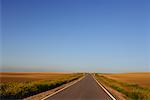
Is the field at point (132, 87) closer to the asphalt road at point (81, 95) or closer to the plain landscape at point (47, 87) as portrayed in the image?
the plain landscape at point (47, 87)

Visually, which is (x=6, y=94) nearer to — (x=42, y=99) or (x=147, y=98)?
(x=42, y=99)

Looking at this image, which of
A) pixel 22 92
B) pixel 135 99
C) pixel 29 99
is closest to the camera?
pixel 29 99

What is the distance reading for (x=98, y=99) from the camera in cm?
1738

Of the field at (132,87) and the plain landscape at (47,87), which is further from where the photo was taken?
the field at (132,87)

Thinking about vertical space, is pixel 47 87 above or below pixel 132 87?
above

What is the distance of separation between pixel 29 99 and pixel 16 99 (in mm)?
738

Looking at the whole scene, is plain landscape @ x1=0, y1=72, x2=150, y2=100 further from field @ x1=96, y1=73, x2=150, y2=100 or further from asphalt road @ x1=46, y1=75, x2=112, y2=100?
asphalt road @ x1=46, y1=75, x2=112, y2=100

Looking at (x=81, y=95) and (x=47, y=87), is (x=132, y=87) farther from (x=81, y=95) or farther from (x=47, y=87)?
(x=81, y=95)

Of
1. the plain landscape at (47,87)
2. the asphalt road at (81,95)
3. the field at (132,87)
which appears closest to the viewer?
the asphalt road at (81,95)

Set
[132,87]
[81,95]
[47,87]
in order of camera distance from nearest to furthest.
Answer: [81,95] → [47,87] → [132,87]

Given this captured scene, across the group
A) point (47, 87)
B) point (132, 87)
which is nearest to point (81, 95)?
point (47, 87)

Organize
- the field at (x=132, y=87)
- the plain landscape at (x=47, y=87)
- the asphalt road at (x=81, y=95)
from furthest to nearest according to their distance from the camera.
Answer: the field at (x=132, y=87)
the plain landscape at (x=47, y=87)
the asphalt road at (x=81, y=95)

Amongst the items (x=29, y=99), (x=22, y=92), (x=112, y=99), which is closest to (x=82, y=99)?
(x=112, y=99)

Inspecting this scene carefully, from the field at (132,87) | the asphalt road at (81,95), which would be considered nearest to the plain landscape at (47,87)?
the field at (132,87)
